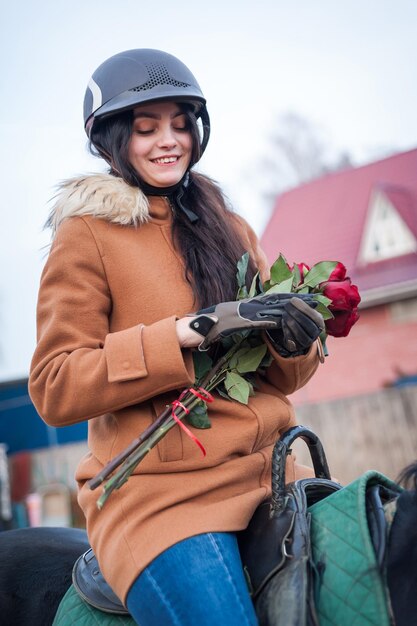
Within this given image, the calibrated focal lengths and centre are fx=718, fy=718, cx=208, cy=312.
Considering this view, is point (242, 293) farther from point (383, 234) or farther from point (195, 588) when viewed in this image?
point (383, 234)

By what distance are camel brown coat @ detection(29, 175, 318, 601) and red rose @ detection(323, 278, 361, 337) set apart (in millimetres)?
160

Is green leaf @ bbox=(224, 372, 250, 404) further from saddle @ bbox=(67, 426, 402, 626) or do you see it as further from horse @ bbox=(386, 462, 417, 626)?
horse @ bbox=(386, 462, 417, 626)

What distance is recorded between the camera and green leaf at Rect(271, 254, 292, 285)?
2.66 metres

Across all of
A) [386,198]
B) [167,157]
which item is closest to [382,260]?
[386,198]

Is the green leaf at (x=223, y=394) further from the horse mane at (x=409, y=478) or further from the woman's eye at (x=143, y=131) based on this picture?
the woman's eye at (x=143, y=131)

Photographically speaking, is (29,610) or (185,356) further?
(29,610)

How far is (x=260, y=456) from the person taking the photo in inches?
98.2

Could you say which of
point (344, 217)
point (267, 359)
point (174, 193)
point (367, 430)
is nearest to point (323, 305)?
point (267, 359)

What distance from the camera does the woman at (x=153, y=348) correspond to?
222 cm

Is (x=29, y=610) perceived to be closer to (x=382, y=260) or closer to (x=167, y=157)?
(x=167, y=157)

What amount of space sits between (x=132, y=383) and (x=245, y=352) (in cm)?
47

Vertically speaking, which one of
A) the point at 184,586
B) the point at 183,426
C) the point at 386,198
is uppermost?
the point at 183,426

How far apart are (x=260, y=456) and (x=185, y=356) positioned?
44 centimetres

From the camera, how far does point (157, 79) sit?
9.17 feet
